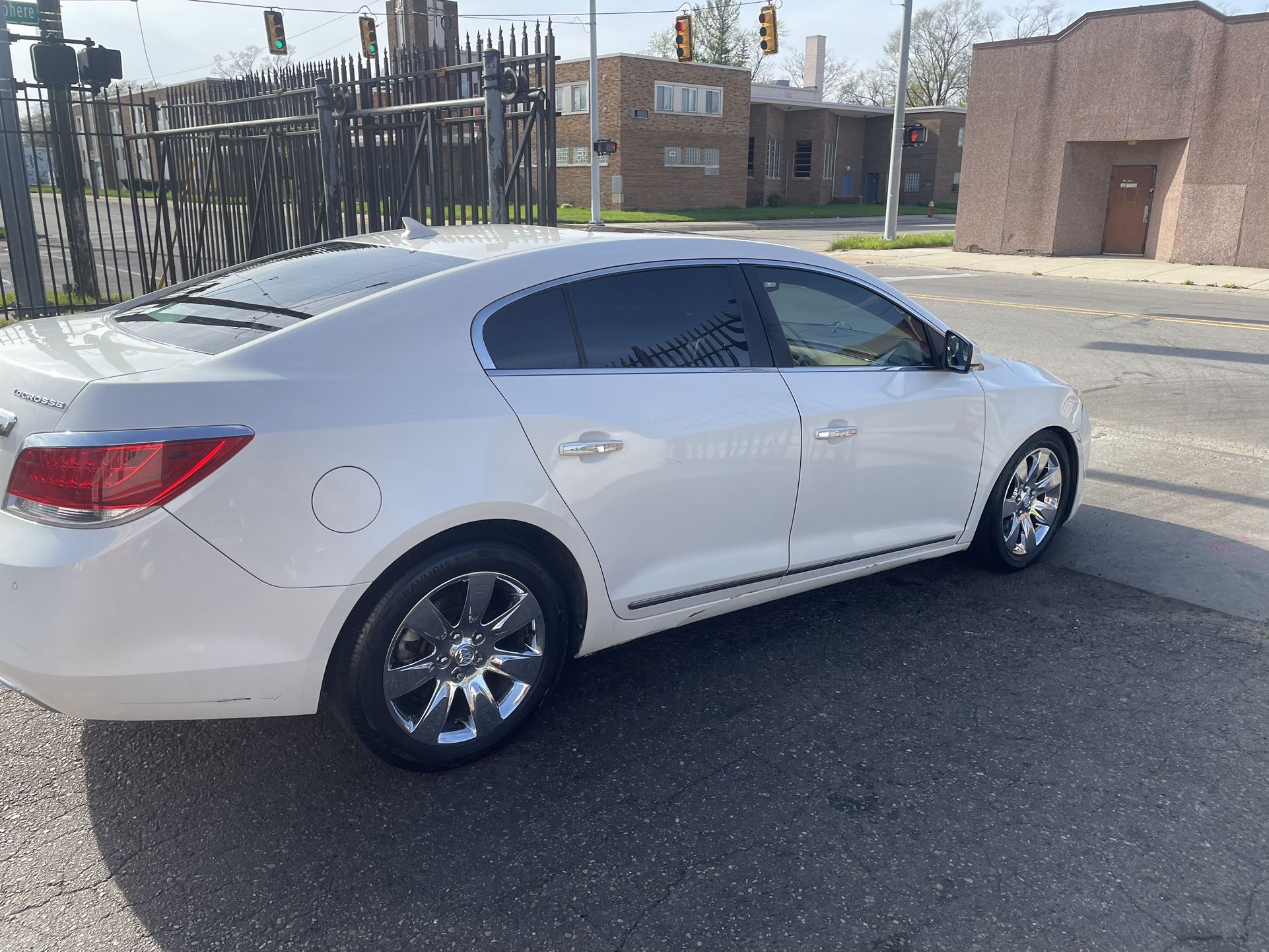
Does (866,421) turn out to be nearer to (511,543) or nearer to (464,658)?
(511,543)

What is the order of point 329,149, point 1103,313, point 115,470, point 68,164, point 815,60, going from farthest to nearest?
1. point 815,60
2. point 1103,313
3. point 68,164
4. point 329,149
5. point 115,470

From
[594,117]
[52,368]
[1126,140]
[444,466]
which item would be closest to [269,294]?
[52,368]

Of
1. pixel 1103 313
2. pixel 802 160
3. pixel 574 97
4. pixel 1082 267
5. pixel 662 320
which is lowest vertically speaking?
pixel 1082 267

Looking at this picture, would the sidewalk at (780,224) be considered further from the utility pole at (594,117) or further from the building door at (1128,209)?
the building door at (1128,209)

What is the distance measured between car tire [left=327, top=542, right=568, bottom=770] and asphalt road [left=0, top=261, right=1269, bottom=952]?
0.14 meters

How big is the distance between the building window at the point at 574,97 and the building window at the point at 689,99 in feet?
11.8

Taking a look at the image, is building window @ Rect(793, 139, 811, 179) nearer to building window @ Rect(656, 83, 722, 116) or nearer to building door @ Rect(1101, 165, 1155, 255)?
building window @ Rect(656, 83, 722, 116)

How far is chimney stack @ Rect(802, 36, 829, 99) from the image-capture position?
76000mm

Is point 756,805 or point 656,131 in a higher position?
point 656,131

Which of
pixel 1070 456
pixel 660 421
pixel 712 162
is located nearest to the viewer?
pixel 660 421

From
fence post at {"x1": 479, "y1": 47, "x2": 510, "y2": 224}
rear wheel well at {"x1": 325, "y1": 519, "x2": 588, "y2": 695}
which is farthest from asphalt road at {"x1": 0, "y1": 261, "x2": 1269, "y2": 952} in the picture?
fence post at {"x1": 479, "y1": 47, "x2": 510, "y2": 224}

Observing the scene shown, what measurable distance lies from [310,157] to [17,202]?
127 inches

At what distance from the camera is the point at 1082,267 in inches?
931

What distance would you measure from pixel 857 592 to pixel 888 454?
2.91ft
